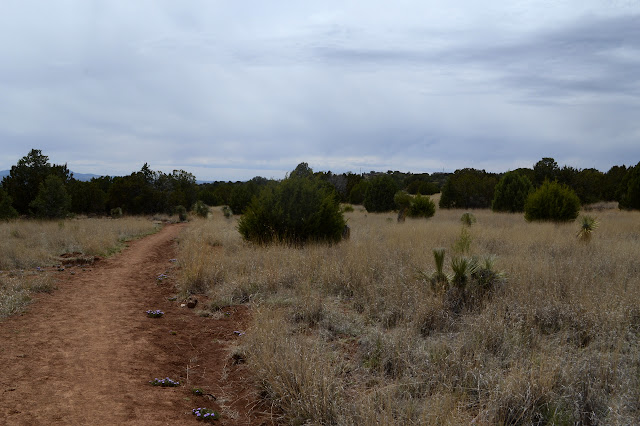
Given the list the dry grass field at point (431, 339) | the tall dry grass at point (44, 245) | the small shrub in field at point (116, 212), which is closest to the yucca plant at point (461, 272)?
the dry grass field at point (431, 339)

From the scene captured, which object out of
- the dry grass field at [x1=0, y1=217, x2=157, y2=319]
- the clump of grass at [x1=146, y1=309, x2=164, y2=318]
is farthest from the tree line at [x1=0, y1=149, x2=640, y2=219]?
the clump of grass at [x1=146, y1=309, x2=164, y2=318]

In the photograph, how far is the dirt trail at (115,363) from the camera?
3729mm

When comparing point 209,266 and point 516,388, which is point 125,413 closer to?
point 516,388

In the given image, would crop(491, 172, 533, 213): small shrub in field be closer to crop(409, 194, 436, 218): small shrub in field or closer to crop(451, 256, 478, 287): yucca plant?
crop(409, 194, 436, 218): small shrub in field

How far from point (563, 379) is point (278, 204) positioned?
9258mm

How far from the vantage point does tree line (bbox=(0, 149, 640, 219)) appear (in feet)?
75.6

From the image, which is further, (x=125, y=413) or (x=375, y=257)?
(x=375, y=257)

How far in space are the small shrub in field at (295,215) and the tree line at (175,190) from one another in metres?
8.24

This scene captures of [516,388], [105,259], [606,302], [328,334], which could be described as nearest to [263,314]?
[328,334]

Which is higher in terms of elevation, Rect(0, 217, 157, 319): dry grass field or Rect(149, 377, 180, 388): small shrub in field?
Rect(0, 217, 157, 319): dry grass field

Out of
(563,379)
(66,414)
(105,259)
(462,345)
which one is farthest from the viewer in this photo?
(105,259)

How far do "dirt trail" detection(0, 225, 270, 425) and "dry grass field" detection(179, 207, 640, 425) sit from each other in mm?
460

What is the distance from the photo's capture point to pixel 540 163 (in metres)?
41.0

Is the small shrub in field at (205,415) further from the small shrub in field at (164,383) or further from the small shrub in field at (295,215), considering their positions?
the small shrub in field at (295,215)
